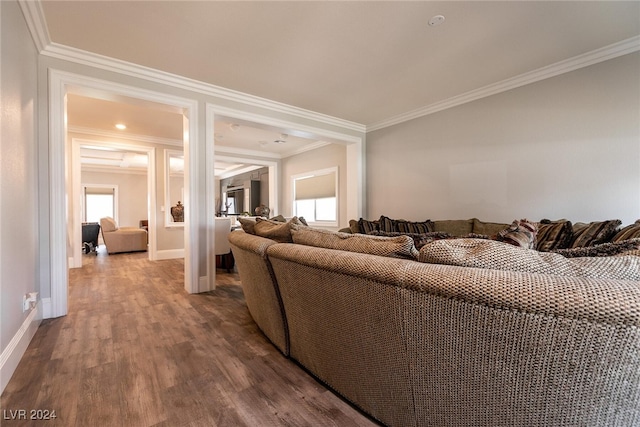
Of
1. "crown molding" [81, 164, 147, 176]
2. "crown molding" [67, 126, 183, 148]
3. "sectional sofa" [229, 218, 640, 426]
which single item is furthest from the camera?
"crown molding" [81, 164, 147, 176]

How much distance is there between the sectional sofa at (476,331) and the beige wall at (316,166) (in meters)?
4.03

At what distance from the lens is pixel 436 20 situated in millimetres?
2148

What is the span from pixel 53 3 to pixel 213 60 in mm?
1147

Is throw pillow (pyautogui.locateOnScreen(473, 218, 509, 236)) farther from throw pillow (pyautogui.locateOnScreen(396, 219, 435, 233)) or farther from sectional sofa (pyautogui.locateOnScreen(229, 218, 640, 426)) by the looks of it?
sectional sofa (pyautogui.locateOnScreen(229, 218, 640, 426))

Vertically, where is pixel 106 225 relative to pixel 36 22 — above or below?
below

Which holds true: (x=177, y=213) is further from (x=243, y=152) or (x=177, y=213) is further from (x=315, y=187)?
(x=315, y=187)

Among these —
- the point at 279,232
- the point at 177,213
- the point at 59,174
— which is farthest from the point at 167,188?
the point at 279,232

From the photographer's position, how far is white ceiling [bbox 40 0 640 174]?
2043mm

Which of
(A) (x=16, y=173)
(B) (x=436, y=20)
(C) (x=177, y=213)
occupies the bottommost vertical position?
(C) (x=177, y=213)

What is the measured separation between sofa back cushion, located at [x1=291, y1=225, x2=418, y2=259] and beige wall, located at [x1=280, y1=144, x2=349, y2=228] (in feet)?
11.8

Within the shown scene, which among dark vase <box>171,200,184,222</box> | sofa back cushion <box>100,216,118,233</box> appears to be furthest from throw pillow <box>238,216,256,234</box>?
sofa back cushion <box>100,216,118,233</box>

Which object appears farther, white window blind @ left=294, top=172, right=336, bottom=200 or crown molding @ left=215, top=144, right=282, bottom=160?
crown molding @ left=215, top=144, right=282, bottom=160

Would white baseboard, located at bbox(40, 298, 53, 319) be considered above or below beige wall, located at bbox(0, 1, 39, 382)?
below

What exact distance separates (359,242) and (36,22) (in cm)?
295
